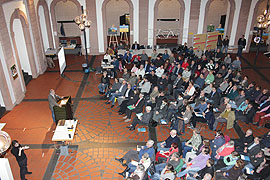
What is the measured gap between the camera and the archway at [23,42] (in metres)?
12.9

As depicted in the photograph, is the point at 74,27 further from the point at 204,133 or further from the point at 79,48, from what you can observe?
the point at 204,133

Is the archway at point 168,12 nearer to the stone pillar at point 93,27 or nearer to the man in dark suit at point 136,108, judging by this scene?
the stone pillar at point 93,27

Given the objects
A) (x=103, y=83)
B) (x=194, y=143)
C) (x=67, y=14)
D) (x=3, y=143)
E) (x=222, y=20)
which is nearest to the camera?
(x=3, y=143)

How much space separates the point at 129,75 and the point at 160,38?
10.4 metres

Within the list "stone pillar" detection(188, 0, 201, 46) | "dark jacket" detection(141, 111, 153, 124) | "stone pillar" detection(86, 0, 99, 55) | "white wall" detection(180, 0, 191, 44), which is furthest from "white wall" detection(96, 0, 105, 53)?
"dark jacket" detection(141, 111, 153, 124)

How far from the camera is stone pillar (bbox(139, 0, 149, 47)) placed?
1717 cm

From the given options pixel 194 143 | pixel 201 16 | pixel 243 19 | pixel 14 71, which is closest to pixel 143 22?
pixel 201 16

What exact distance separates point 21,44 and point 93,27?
5.59 m

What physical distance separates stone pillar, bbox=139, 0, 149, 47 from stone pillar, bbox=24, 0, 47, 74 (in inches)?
281

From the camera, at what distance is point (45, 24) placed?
54.6ft

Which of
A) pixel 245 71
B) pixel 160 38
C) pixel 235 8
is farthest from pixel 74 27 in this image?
pixel 245 71

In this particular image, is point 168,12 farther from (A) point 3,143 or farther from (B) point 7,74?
(A) point 3,143

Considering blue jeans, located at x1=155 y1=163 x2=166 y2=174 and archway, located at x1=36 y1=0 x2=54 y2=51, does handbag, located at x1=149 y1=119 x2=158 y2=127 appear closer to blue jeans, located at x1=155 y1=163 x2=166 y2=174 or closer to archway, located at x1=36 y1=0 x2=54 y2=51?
blue jeans, located at x1=155 y1=163 x2=166 y2=174

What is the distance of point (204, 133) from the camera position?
9805 mm
